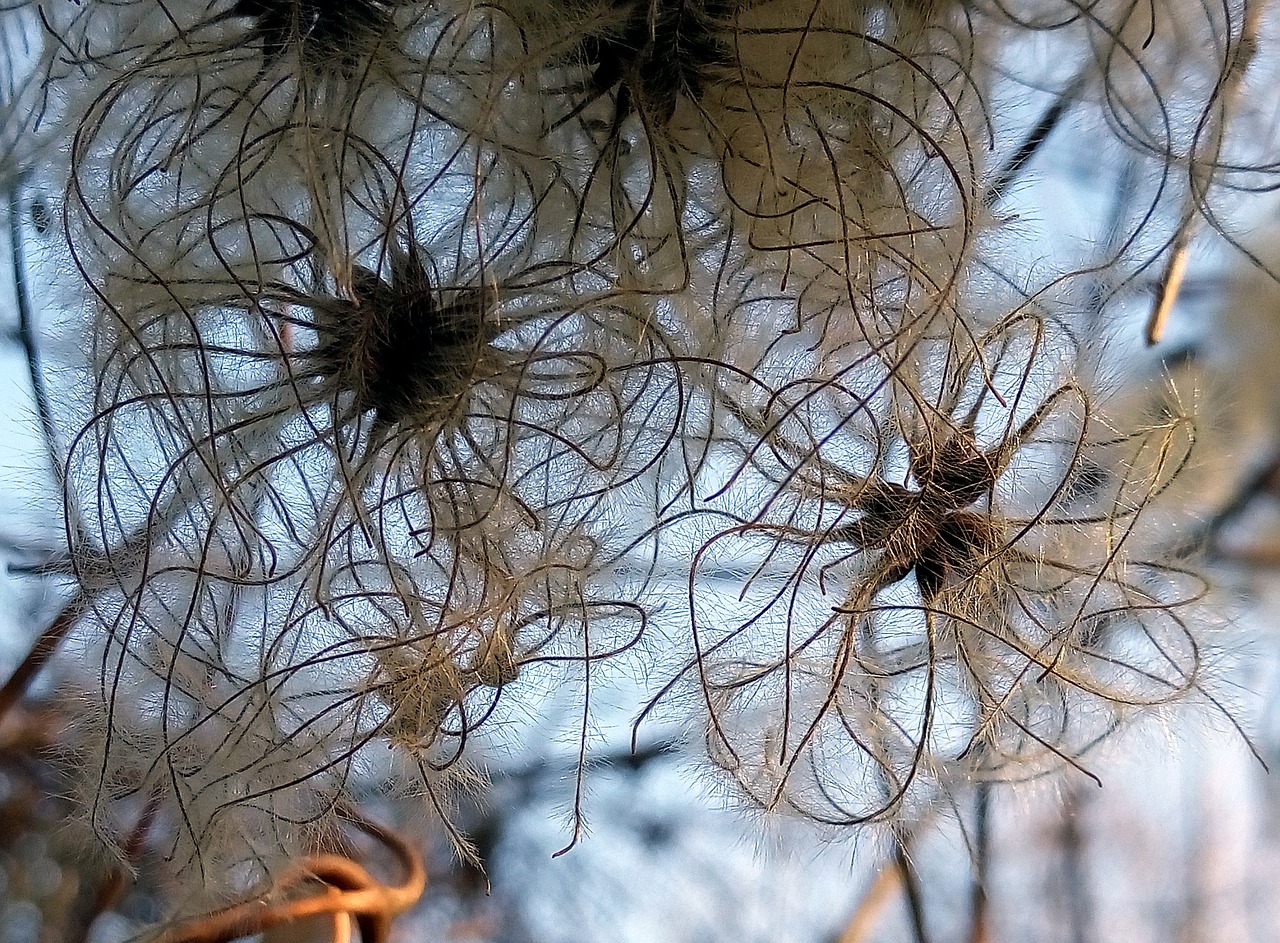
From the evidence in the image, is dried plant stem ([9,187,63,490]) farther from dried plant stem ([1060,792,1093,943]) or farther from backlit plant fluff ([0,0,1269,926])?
dried plant stem ([1060,792,1093,943])

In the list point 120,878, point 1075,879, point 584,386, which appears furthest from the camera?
point 1075,879

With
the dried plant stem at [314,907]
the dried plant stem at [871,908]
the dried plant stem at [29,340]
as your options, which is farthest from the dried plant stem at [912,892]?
the dried plant stem at [29,340]

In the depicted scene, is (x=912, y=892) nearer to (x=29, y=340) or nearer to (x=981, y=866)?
(x=981, y=866)

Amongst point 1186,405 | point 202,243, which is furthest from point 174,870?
point 1186,405

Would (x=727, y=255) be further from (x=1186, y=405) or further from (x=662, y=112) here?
(x=1186, y=405)

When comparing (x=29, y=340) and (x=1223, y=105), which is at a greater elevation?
(x=1223, y=105)

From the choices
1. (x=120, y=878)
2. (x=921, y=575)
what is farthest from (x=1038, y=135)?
(x=120, y=878)

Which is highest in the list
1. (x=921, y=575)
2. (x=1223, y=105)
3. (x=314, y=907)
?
(x=1223, y=105)

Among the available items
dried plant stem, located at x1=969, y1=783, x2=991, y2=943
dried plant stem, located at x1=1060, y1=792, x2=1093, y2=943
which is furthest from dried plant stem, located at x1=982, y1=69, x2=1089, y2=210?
dried plant stem, located at x1=1060, y1=792, x2=1093, y2=943
